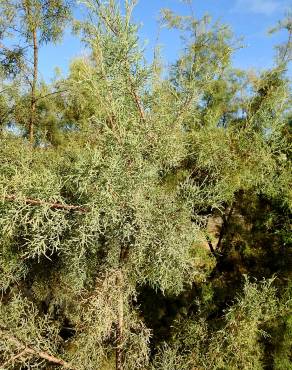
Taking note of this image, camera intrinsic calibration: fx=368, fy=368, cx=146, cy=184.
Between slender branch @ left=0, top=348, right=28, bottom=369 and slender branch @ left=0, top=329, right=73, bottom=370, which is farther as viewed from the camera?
slender branch @ left=0, top=329, right=73, bottom=370

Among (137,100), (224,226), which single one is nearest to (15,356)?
(137,100)

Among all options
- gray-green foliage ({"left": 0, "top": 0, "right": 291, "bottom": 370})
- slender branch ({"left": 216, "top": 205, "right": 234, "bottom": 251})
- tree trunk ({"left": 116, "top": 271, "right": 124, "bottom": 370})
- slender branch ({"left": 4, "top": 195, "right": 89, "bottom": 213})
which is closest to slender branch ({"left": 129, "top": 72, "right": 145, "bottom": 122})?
gray-green foliage ({"left": 0, "top": 0, "right": 291, "bottom": 370})

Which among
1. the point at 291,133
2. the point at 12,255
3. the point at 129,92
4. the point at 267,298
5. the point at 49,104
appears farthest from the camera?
the point at 49,104

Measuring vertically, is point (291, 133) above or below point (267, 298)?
above

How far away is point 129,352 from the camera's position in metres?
5.51

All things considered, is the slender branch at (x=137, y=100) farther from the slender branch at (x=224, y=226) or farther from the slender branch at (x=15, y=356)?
the slender branch at (x=224, y=226)

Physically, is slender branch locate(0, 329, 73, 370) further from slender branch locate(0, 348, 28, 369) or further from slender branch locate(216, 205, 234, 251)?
slender branch locate(216, 205, 234, 251)

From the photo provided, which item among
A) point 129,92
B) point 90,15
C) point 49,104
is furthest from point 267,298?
point 49,104

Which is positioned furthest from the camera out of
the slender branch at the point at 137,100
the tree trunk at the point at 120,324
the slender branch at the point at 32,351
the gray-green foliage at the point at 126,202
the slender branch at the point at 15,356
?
the slender branch at the point at 32,351

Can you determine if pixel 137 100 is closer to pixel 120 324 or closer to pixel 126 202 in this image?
pixel 126 202

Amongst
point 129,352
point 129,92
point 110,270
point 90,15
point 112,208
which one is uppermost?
point 90,15

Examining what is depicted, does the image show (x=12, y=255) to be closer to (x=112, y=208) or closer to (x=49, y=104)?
(x=112, y=208)

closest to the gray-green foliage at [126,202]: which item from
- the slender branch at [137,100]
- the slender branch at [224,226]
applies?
the slender branch at [137,100]

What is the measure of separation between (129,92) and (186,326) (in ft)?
15.0
